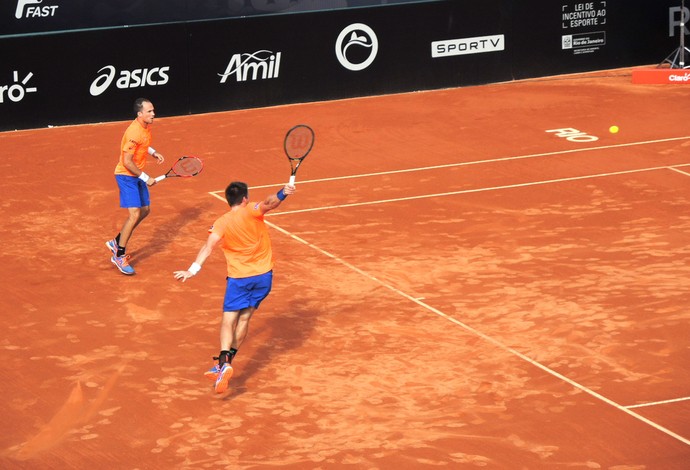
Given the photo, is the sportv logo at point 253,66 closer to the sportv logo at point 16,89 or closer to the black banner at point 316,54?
the black banner at point 316,54

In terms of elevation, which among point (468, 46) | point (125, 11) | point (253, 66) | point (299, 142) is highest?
point (125, 11)

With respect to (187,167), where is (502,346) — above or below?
below

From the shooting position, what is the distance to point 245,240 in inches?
451

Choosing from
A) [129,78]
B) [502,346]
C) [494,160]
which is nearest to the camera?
[502,346]

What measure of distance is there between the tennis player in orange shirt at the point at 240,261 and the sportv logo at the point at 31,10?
14.1 metres

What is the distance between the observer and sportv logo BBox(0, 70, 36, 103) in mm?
23625

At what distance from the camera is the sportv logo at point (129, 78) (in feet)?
79.8

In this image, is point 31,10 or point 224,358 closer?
point 224,358

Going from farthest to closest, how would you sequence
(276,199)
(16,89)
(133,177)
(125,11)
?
(125,11) < (16,89) < (133,177) < (276,199)

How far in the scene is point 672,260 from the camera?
49.6ft

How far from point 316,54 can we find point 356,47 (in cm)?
88

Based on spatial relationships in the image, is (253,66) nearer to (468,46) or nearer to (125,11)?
(125,11)

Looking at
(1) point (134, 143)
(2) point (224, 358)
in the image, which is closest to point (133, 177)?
(1) point (134, 143)

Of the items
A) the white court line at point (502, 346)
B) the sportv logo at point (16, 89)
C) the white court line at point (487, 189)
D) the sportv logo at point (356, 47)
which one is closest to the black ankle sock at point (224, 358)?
the white court line at point (502, 346)
